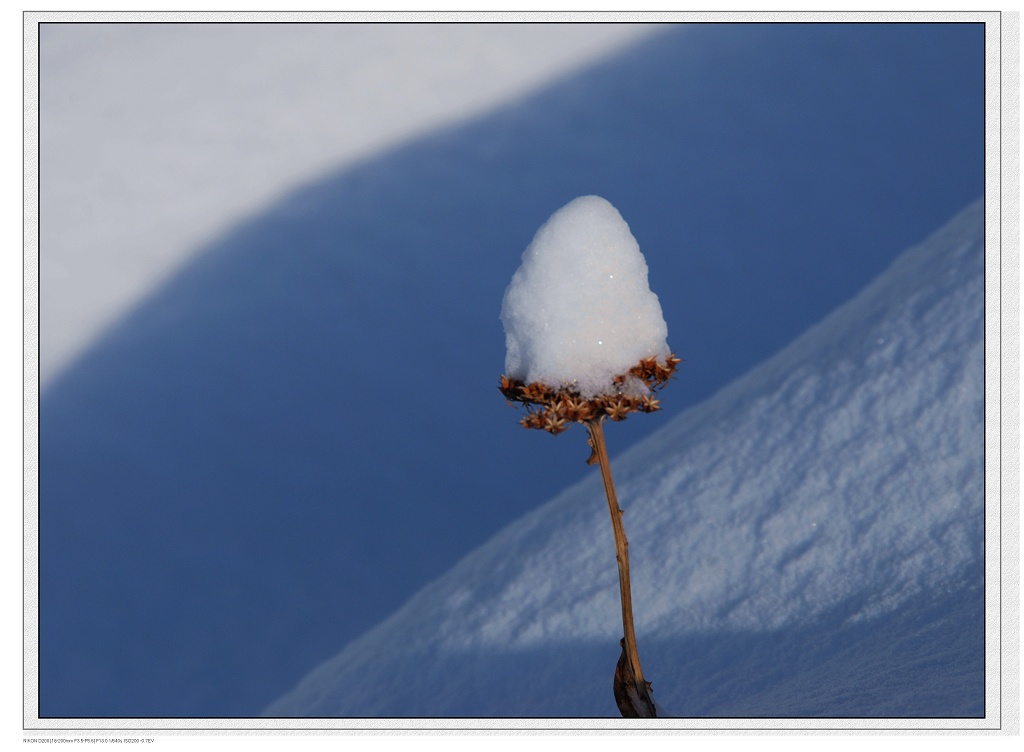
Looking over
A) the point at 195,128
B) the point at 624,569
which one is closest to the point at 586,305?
the point at 624,569

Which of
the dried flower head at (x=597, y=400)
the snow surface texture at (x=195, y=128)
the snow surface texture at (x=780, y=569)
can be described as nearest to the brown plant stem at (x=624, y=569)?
the dried flower head at (x=597, y=400)

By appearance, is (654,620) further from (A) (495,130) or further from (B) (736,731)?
(A) (495,130)

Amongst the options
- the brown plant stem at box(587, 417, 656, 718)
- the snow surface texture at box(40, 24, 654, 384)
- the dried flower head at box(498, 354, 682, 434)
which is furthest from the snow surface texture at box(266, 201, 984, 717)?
the snow surface texture at box(40, 24, 654, 384)

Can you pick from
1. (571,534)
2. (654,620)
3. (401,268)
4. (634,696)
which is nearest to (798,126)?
(401,268)

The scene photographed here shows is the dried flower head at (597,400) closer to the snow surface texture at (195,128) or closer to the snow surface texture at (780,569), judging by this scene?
the snow surface texture at (780,569)

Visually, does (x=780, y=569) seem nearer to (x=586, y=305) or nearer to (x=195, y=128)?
(x=586, y=305)

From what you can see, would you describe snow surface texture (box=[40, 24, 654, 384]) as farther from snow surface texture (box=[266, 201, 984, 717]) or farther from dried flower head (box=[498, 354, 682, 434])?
dried flower head (box=[498, 354, 682, 434])
